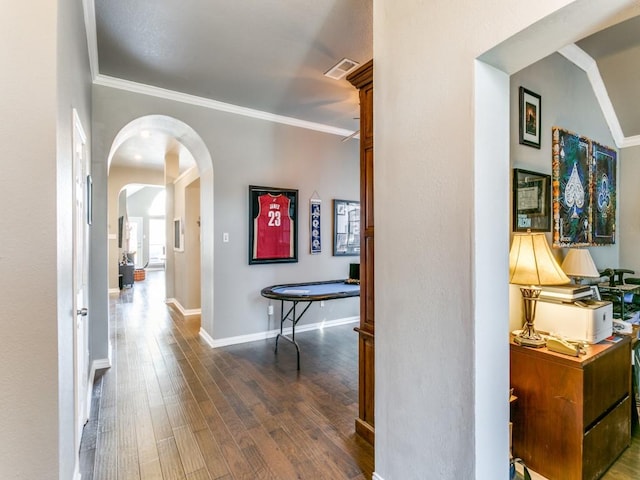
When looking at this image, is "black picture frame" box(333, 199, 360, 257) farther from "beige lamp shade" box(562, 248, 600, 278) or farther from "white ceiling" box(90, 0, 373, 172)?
"beige lamp shade" box(562, 248, 600, 278)

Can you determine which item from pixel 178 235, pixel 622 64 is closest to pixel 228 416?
pixel 622 64

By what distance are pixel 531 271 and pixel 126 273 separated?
9.34 m

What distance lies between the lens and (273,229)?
4309 mm

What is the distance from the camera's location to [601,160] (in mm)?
2820

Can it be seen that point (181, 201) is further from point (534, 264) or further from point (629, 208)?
point (629, 208)

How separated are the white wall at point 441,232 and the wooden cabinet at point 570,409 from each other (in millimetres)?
644

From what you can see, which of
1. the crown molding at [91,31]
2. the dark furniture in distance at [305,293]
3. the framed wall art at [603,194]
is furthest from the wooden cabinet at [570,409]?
the crown molding at [91,31]

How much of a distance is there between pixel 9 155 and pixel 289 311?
3545 mm

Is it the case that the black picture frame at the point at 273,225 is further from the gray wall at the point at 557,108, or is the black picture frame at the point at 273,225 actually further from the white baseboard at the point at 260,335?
the gray wall at the point at 557,108

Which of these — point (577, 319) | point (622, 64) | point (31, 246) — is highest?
point (622, 64)

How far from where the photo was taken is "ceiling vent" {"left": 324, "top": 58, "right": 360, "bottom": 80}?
118 inches

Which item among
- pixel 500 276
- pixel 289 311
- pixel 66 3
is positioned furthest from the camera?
pixel 289 311

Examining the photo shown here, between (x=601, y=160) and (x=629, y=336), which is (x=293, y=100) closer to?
(x=601, y=160)

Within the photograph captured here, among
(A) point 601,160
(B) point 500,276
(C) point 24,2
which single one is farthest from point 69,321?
(A) point 601,160
